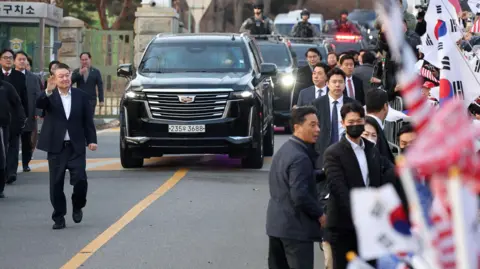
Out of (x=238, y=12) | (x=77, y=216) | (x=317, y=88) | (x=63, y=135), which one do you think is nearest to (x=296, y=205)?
(x=317, y=88)

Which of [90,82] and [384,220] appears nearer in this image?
[384,220]

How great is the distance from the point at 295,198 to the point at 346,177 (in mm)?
483

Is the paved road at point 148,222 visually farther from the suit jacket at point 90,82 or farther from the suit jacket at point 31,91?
→ the suit jacket at point 90,82

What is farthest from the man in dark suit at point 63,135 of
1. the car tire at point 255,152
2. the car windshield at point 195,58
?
the car windshield at point 195,58

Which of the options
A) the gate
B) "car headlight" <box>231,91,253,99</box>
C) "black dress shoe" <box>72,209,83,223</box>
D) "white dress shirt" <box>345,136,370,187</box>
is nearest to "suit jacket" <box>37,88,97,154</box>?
"black dress shoe" <box>72,209,83,223</box>

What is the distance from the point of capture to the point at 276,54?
90.0 feet

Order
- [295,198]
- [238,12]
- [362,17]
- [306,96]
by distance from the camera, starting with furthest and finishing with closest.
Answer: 1. [238,12]
2. [362,17]
3. [306,96]
4. [295,198]

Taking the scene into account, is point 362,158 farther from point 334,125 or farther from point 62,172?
point 62,172

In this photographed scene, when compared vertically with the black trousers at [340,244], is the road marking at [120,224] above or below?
below

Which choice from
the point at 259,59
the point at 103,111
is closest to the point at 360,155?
the point at 259,59

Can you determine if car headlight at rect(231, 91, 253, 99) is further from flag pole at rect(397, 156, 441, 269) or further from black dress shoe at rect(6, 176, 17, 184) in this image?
flag pole at rect(397, 156, 441, 269)

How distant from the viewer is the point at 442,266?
7.22 feet

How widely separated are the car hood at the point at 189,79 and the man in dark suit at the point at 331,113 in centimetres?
711

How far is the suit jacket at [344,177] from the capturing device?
23.9 ft
